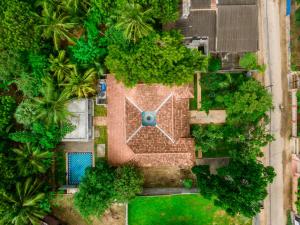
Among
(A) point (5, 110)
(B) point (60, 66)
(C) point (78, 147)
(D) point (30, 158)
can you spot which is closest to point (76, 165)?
(C) point (78, 147)

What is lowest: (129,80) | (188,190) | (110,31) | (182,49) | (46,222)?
(46,222)

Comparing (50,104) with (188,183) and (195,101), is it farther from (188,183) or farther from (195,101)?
(188,183)

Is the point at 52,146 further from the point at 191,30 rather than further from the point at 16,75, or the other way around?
the point at 191,30

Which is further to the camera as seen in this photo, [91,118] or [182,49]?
[91,118]

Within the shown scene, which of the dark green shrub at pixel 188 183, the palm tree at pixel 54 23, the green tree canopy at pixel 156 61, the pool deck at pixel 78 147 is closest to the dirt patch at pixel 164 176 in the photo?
the dark green shrub at pixel 188 183

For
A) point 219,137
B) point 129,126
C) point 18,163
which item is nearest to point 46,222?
point 18,163

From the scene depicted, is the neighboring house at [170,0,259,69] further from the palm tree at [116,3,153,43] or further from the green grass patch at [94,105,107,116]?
the green grass patch at [94,105,107,116]

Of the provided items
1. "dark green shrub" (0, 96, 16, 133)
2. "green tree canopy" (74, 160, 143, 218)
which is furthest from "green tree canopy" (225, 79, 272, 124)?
"dark green shrub" (0, 96, 16, 133)
